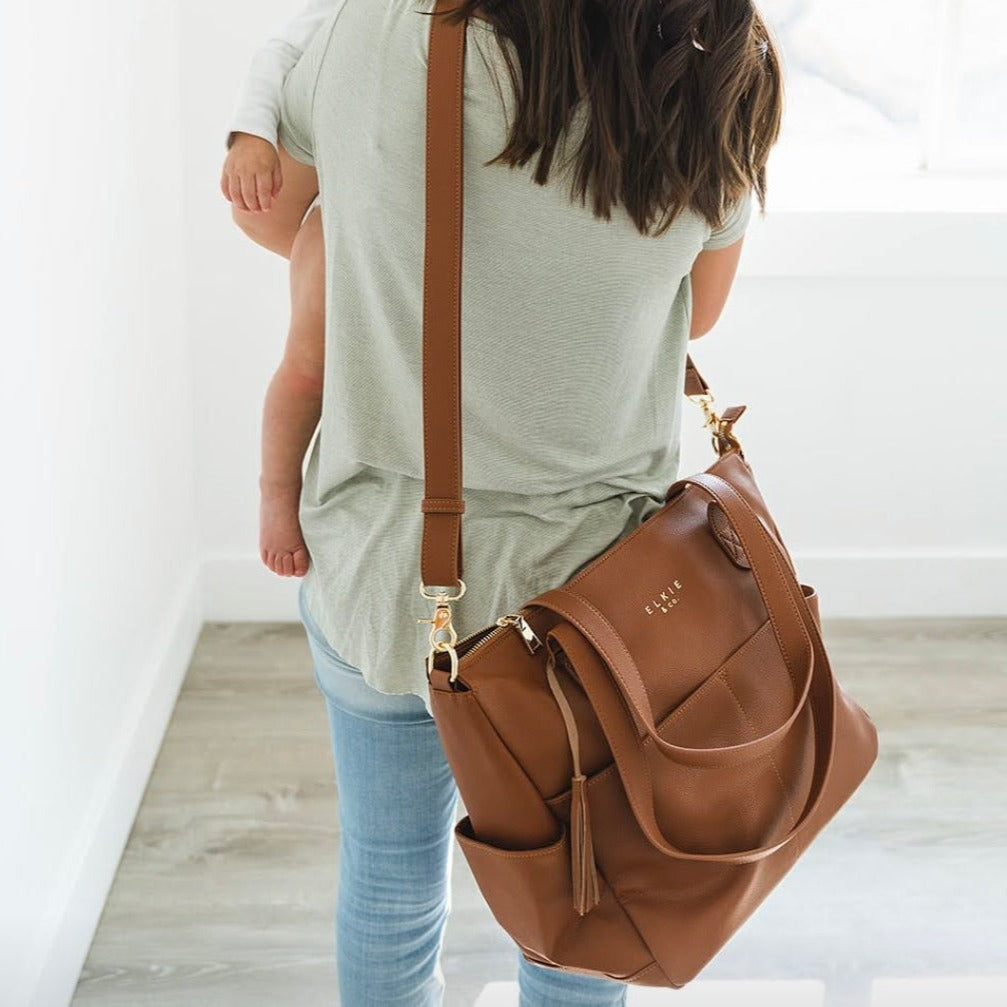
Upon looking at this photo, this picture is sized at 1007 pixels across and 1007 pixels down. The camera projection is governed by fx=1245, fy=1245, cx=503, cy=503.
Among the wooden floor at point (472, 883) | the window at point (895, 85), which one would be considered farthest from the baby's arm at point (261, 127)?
the window at point (895, 85)

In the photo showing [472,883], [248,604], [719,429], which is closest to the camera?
[719,429]

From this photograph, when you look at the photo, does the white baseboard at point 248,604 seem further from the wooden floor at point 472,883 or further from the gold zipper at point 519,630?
the gold zipper at point 519,630

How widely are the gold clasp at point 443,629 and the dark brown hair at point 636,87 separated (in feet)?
0.83

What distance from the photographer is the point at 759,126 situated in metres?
0.75

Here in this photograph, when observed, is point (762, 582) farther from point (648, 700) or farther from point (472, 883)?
point (472, 883)

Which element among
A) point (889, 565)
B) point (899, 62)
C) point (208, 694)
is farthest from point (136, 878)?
point (899, 62)

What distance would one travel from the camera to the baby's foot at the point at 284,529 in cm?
103

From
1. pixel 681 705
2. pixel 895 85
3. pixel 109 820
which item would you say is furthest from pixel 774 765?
pixel 895 85

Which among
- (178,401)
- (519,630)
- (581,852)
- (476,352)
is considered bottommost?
(178,401)

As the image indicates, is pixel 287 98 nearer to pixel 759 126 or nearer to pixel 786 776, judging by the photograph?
pixel 759 126

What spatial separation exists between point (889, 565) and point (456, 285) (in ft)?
6.47

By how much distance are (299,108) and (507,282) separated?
18 cm

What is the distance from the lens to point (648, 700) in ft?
2.66

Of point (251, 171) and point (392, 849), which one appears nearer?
point (251, 171)
